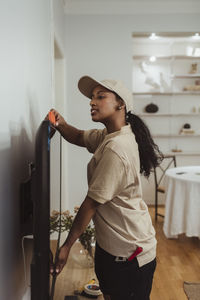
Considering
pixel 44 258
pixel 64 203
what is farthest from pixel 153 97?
pixel 44 258

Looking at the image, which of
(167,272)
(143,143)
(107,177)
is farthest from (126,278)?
(167,272)

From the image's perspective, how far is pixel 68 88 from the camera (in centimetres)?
417

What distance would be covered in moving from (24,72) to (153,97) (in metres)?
4.82

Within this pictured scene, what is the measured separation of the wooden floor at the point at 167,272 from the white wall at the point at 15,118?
1.34m

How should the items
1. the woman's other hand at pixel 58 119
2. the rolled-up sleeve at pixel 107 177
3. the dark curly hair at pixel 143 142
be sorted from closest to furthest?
the rolled-up sleeve at pixel 107 177, the dark curly hair at pixel 143 142, the woman's other hand at pixel 58 119

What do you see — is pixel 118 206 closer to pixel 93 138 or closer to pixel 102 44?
pixel 93 138

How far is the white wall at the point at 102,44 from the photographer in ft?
13.6

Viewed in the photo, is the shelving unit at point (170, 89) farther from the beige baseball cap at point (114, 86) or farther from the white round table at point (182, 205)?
the beige baseball cap at point (114, 86)

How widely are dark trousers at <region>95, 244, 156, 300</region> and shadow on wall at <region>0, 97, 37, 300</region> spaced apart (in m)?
0.38

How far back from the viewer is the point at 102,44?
415 centimetres

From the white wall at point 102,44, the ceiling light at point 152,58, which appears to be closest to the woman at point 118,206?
the white wall at point 102,44

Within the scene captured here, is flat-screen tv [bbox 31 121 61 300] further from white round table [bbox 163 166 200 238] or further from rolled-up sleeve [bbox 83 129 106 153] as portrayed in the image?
white round table [bbox 163 166 200 238]

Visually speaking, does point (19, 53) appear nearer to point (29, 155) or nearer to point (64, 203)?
point (29, 155)

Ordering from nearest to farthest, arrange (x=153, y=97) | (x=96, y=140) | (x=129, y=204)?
1. (x=129, y=204)
2. (x=96, y=140)
3. (x=153, y=97)
